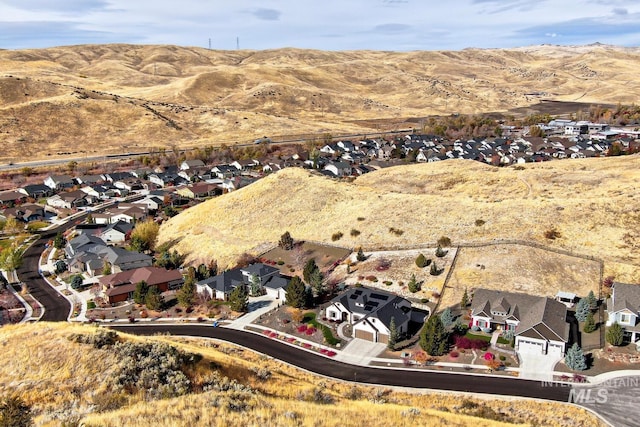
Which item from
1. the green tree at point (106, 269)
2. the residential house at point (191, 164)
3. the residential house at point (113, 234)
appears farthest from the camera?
the residential house at point (191, 164)

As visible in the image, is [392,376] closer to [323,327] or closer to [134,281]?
[323,327]

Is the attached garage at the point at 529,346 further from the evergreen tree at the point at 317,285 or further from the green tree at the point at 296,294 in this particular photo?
the green tree at the point at 296,294

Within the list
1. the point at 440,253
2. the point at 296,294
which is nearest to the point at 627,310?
the point at 440,253

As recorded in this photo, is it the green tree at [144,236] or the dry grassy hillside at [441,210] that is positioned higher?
the dry grassy hillside at [441,210]

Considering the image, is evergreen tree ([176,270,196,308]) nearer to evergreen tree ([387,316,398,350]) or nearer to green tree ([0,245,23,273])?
evergreen tree ([387,316,398,350])

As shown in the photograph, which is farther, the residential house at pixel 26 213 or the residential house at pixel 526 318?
the residential house at pixel 26 213

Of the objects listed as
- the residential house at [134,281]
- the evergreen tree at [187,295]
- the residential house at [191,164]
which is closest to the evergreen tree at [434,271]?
the evergreen tree at [187,295]
